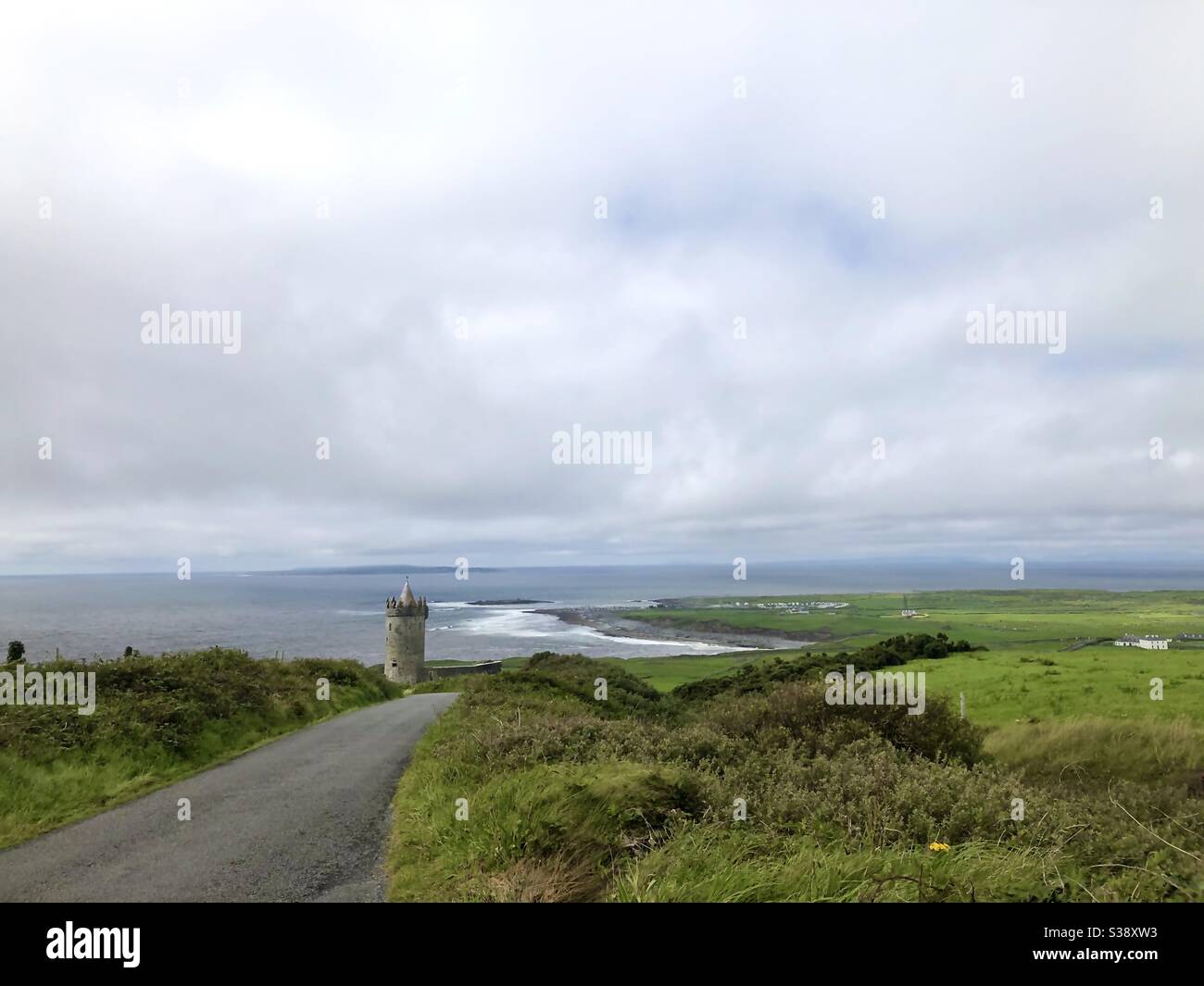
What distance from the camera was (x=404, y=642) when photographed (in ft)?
193

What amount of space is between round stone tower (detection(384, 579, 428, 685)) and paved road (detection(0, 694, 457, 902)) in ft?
152

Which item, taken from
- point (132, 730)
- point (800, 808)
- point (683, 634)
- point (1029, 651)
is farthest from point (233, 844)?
point (683, 634)

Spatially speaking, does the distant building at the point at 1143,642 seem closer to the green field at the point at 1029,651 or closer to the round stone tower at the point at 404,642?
the green field at the point at 1029,651

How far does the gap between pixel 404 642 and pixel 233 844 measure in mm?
52665

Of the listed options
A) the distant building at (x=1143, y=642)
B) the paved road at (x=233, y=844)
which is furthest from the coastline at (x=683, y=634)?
the paved road at (x=233, y=844)

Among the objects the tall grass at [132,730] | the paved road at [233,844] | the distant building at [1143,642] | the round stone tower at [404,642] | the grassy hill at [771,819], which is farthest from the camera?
the distant building at [1143,642]

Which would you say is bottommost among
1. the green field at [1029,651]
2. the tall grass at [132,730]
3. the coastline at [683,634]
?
the coastline at [683,634]

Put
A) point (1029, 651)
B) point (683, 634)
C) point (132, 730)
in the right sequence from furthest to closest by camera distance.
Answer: point (683, 634) < point (1029, 651) < point (132, 730)

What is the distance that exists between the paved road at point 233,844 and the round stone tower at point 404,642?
46.2m

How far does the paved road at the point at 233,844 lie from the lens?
Result: 23.9ft

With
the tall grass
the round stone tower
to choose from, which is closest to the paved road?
the tall grass

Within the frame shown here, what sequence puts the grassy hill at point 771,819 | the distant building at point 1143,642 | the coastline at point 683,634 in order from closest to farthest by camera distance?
the grassy hill at point 771,819
the distant building at point 1143,642
the coastline at point 683,634

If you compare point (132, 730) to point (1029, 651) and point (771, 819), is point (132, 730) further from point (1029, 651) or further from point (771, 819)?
point (1029, 651)

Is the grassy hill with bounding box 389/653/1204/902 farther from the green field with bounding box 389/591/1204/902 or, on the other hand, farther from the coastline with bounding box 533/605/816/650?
the coastline with bounding box 533/605/816/650
